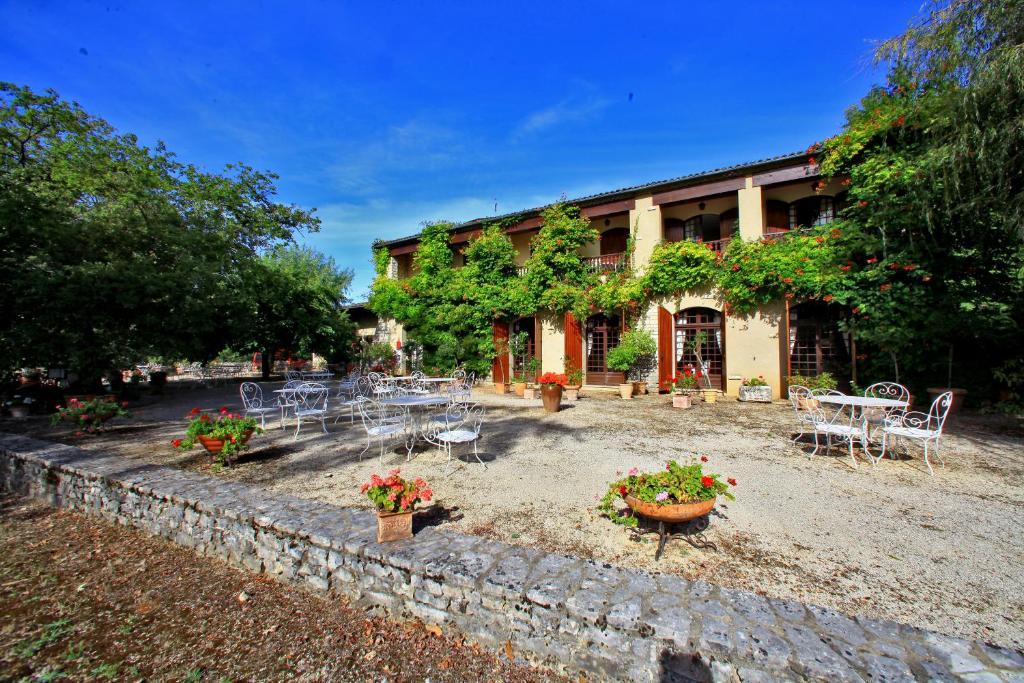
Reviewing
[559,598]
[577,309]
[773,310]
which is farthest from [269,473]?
[773,310]

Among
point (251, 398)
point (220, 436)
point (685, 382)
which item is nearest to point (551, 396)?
point (685, 382)

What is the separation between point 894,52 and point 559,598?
8.01 metres

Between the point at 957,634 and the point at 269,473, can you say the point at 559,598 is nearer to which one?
the point at 957,634

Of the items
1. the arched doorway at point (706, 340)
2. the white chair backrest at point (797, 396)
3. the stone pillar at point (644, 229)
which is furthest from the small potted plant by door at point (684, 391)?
the stone pillar at point (644, 229)

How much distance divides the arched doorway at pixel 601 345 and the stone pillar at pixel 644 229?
1875 mm

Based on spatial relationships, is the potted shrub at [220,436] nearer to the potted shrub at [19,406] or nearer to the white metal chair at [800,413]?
the white metal chair at [800,413]

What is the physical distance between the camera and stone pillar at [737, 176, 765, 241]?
10.8m

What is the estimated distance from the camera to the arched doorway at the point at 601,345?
1315 cm

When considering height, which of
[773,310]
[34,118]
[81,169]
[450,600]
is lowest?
[450,600]

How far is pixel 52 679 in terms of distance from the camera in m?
2.44

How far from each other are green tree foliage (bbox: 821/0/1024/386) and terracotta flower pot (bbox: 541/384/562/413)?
21.6 feet

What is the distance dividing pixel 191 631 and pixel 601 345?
1193cm

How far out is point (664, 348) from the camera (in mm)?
11578

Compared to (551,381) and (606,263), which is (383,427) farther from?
(606,263)
